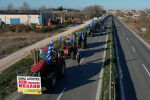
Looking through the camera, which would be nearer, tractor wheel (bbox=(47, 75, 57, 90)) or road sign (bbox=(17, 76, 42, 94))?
road sign (bbox=(17, 76, 42, 94))

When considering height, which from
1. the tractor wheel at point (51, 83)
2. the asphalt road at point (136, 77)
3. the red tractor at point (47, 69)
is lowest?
the asphalt road at point (136, 77)

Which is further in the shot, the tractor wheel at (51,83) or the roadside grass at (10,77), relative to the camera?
the roadside grass at (10,77)

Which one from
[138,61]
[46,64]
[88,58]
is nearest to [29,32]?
[88,58]

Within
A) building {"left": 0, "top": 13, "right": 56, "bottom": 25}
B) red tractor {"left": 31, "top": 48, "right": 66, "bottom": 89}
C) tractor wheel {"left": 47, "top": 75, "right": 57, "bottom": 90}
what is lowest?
tractor wheel {"left": 47, "top": 75, "right": 57, "bottom": 90}

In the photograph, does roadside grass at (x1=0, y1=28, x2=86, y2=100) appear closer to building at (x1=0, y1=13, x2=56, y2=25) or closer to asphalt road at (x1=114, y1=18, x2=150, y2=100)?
asphalt road at (x1=114, y1=18, x2=150, y2=100)

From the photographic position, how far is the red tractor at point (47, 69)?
381 inches

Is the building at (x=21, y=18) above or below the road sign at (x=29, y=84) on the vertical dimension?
above

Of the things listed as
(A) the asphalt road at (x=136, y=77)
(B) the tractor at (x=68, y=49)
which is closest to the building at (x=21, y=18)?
(B) the tractor at (x=68, y=49)

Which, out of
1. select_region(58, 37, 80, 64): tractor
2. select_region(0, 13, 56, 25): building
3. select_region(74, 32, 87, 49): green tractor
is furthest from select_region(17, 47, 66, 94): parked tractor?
select_region(0, 13, 56, 25): building

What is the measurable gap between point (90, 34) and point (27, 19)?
2159cm

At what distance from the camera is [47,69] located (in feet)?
34.2

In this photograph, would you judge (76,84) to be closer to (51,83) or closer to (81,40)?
(51,83)

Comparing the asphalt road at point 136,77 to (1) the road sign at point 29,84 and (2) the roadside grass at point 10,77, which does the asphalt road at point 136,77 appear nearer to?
(1) the road sign at point 29,84

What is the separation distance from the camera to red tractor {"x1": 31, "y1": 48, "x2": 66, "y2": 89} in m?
9.67
